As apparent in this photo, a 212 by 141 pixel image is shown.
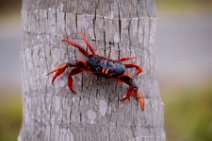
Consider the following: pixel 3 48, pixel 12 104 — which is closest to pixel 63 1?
pixel 12 104

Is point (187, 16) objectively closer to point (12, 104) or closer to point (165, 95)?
point (165, 95)

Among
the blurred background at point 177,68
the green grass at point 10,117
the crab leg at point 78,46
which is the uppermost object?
the crab leg at point 78,46

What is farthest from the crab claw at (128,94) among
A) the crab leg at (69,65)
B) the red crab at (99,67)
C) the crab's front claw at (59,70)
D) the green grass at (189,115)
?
the green grass at (189,115)

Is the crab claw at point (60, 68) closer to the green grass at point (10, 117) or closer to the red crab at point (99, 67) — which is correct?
the red crab at point (99, 67)

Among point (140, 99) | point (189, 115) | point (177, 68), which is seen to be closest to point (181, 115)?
point (189, 115)

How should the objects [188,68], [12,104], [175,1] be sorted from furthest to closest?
[175,1], [188,68], [12,104]

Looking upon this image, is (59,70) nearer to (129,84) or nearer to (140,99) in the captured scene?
(129,84)

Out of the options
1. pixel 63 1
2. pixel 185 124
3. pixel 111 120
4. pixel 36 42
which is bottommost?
pixel 185 124
